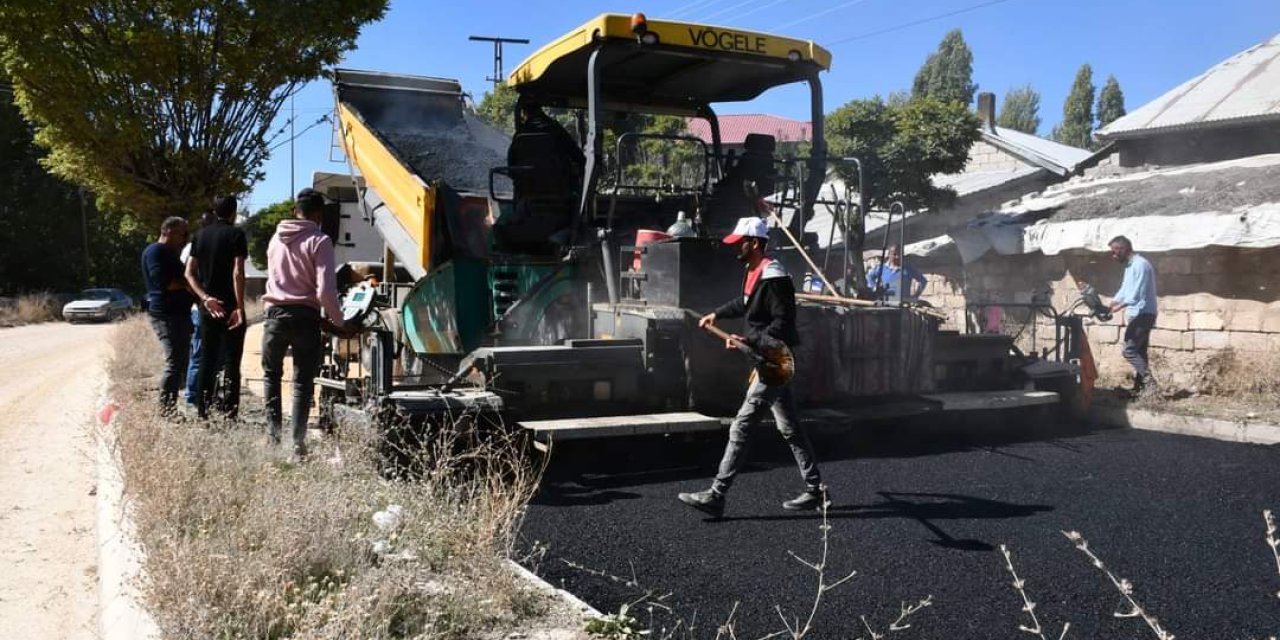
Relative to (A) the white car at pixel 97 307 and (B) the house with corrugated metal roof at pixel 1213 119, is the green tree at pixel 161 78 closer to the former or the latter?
(B) the house with corrugated metal roof at pixel 1213 119

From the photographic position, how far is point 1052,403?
298 inches

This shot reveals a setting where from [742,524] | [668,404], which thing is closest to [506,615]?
[742,524]

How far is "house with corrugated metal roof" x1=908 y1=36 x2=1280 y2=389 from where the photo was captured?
29.7 ft

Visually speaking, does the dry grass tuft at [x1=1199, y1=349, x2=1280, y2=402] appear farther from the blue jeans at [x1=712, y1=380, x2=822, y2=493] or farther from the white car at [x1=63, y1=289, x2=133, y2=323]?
the white car at [x1=63, y1=289, x2=133, y2=323]

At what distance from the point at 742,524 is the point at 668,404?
4.53 ft

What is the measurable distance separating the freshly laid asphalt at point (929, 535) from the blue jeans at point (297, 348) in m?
1.40

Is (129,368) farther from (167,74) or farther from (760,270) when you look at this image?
(760,270)

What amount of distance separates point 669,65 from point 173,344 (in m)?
3.89

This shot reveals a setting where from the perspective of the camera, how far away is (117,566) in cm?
391

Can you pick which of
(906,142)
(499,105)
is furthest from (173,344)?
(499,105)

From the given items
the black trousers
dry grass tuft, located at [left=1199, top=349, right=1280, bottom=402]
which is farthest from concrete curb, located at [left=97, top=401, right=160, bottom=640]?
dry grass tuft, located at [left=1199, top=349, right=1280, bottom=402]

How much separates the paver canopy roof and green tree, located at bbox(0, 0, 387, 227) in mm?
5235

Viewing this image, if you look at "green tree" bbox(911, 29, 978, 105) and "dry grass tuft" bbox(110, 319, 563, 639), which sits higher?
"green tree" bbox(911, 29, 978, 105)

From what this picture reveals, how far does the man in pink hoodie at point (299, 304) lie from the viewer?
525 cm
